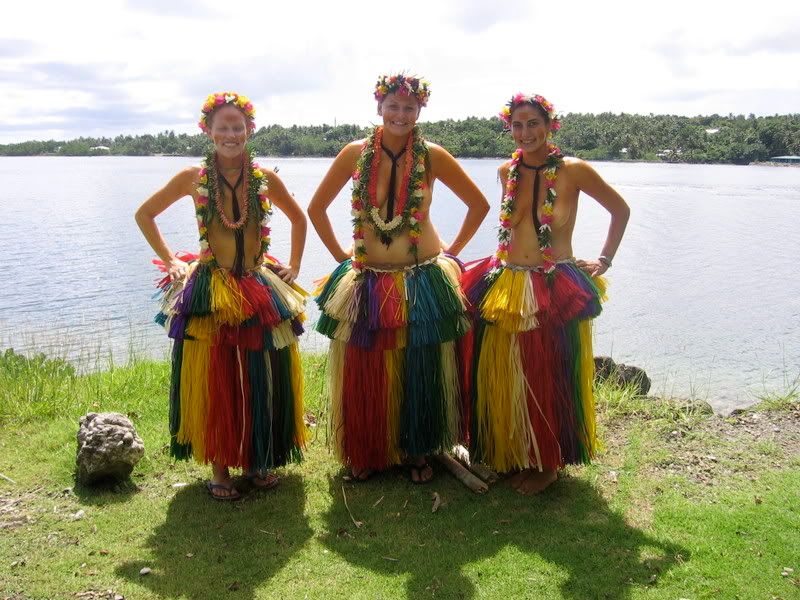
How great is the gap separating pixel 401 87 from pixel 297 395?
1.67 m

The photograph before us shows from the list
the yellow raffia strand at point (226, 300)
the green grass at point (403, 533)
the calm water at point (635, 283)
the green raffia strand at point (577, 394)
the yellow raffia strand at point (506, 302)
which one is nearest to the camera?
the green grass at point (403, 533)

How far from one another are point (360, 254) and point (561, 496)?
163 cm

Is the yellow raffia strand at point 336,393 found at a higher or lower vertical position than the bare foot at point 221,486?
higher

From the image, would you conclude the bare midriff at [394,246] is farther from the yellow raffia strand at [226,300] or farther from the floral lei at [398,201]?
the yellow raffia strand at [226,300]

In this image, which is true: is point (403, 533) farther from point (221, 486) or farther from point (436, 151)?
point (436, 151)

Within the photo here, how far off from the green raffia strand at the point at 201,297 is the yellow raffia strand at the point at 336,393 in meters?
0.72

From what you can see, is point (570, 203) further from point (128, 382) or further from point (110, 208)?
point (110, 208)

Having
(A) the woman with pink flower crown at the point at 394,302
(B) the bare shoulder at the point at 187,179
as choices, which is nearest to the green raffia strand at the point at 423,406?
(A) the woman with pink flower crown at the point at 394,302

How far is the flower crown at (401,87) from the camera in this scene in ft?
11.5

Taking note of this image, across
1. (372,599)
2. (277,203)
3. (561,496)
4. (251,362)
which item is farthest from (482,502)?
(277,203)

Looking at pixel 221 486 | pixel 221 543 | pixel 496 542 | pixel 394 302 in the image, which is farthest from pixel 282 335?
Result: pixel 496 542

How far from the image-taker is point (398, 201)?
11.9 feet

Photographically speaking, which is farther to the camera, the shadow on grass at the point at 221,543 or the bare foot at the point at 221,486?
the bare foot at the point at 221,486

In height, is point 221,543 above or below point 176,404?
below
